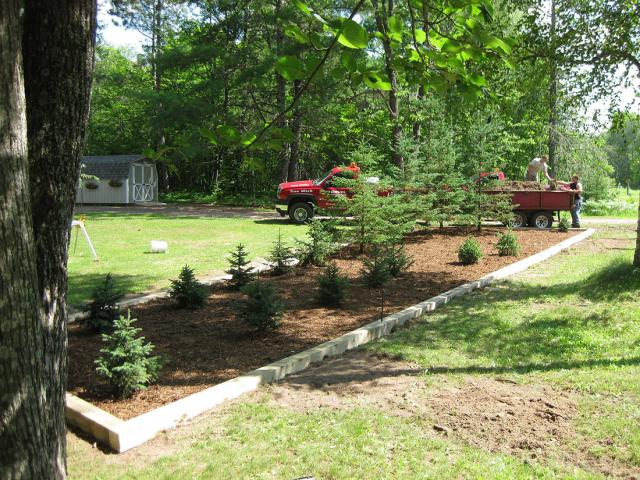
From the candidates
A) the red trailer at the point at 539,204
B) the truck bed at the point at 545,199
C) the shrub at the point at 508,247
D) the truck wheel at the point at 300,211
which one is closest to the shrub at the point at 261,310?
the shrub at the point at 508,247

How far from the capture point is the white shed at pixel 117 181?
32.1 meters

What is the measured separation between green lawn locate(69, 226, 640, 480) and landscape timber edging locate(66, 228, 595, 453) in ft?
0.37

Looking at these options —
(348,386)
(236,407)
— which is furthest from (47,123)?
(348,386)

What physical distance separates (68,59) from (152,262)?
8990 mm

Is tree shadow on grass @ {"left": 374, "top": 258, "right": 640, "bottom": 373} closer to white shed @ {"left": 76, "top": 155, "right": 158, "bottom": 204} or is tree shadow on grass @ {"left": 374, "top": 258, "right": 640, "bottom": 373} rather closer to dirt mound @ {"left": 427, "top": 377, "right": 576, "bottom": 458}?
dirt mound @ {"left": 427, "top": 377, "right": 576, "bottom": 458}

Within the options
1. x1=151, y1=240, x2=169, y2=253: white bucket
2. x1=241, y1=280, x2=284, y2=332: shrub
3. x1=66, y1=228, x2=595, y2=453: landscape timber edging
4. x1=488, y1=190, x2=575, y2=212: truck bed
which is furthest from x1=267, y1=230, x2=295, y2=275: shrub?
x1=488, y1=190, x2=575, y2=212: truck bed

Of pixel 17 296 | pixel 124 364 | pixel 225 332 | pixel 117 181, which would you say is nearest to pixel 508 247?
pixel 225 332

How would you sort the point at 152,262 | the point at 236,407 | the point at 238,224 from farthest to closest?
the point at 238,224 < the point at 152,262 < the point at 236,407

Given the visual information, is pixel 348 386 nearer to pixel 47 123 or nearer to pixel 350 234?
pixel 47 123

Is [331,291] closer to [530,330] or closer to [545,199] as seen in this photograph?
[530,330]

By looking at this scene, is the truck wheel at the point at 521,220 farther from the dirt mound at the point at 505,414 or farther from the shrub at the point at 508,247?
the dirt mound at the point at 505,414

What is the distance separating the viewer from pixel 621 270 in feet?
26.6

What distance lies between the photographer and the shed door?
1289 inches

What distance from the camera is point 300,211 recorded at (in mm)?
20516
